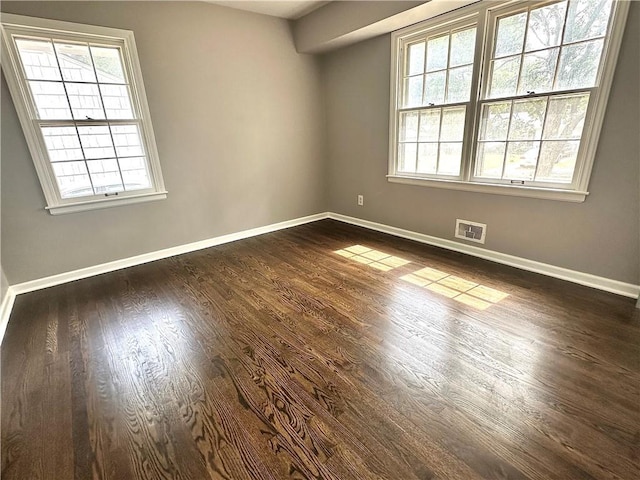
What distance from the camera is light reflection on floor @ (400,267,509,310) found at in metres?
2.28

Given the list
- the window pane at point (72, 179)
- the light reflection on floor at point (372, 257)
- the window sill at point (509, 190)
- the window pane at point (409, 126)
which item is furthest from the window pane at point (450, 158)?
the window pane at point (72, 179)

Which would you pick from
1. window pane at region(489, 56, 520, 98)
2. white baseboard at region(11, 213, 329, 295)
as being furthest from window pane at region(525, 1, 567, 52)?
white baseboard at region(11, 213, 329, 295)

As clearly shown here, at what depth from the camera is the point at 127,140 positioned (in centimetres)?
303

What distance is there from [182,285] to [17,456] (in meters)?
1.56

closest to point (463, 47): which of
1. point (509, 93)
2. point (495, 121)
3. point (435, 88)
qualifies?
point (435, 88)

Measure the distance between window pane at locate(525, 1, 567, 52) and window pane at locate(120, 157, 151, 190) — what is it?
3.73 metres

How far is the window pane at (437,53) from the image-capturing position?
2.96 m

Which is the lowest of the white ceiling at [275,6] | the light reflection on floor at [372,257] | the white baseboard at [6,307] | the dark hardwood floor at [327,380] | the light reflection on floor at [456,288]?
the dark hardwood floor at [327,380]

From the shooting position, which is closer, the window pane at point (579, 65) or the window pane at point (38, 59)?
the window pane at point (579, 65)

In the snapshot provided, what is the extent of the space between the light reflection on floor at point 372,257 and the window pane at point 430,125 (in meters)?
1.37

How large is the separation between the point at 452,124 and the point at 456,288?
1699 millimetres

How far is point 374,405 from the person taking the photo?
1425mm

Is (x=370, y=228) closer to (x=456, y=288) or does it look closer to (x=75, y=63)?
(x=456, y=288)

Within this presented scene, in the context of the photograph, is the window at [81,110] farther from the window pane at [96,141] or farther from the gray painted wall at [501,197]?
the gray painted wall at [501,197]
